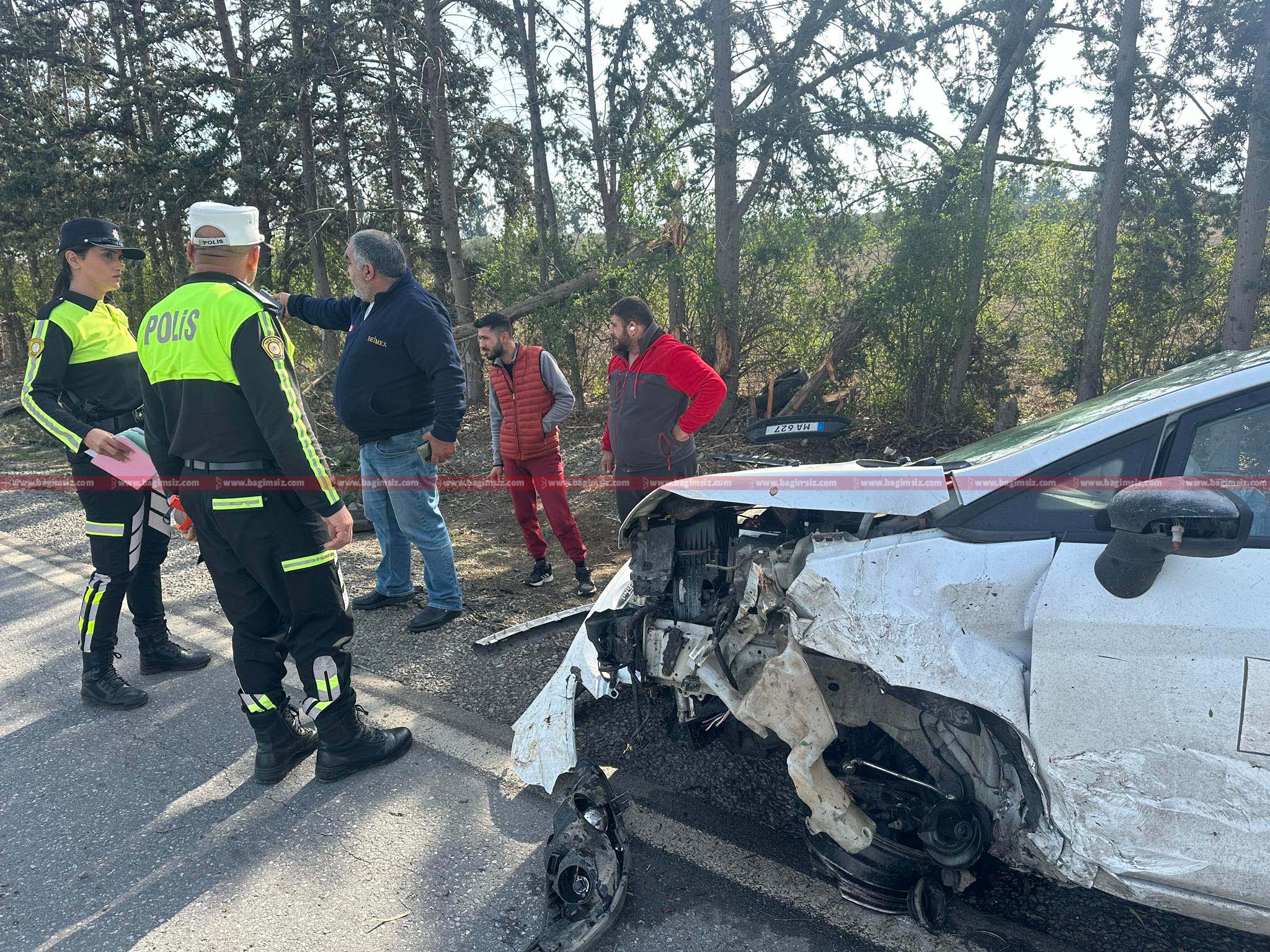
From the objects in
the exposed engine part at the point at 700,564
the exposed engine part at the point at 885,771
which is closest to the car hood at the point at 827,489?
the exposed engine part at the point at 700,564

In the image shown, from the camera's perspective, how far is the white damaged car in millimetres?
1815

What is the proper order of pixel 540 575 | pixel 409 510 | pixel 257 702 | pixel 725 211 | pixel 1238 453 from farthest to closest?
pixel 725 211 → pixel 540 575 → pixel 409 510 → pixel 257 702 → pixel 1238 453

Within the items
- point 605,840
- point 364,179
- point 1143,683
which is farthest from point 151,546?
point 364,179

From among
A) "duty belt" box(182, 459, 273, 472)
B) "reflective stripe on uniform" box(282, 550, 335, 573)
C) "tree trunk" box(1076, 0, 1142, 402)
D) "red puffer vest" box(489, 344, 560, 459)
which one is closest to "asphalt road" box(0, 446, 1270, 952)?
"reflective stripe on uniform" box(282, 550, 335, 573)

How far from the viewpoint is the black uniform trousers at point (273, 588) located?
2.90m

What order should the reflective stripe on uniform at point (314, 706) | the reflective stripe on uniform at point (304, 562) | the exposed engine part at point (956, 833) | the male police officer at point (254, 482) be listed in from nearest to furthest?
the exposed engine part at point (956, 833) → the male police officer at point (254, 482) → the reflective stripe on uniform at point (304, 562) → the reflective stripe on uniform at point (314, 706)

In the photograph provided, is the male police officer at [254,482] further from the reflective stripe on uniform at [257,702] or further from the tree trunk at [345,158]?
the tree trunk at [345,158]


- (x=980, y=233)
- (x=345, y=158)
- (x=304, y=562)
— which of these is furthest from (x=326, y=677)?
(x=345, y=158)

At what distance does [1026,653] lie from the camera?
6.52 ft

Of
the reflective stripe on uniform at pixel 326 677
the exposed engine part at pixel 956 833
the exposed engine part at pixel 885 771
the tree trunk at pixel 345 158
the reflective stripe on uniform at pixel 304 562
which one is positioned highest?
the tree trunk at pixel 345 158

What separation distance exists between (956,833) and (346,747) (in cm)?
225

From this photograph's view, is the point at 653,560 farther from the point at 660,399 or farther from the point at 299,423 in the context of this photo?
the point at 660,399

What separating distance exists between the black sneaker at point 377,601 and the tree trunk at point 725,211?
5.78m

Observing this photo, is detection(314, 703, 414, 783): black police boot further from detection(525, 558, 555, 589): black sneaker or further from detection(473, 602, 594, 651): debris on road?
detection(525, 558, 555, 589): black sneaker
